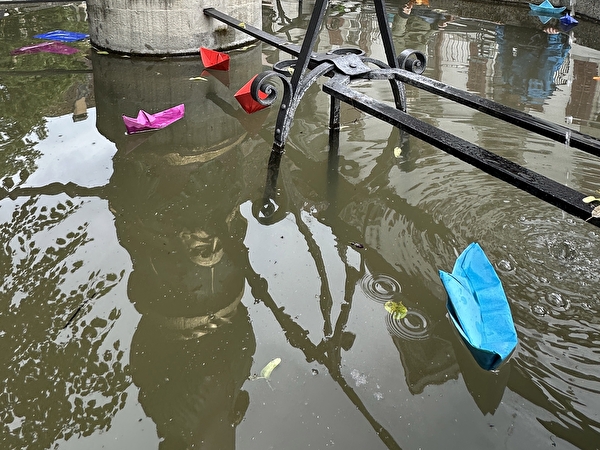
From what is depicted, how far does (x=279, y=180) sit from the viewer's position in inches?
126

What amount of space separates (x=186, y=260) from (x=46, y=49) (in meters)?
4.51

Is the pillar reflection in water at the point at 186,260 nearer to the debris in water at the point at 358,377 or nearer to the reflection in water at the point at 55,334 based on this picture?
the reflection in water at the point at 55,334

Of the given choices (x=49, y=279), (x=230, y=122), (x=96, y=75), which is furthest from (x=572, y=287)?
(x=96, y=75)

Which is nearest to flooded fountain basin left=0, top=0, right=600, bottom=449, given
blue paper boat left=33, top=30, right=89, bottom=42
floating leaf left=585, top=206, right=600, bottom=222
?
floating leaf left=585, top=206, right=600, bottom=222

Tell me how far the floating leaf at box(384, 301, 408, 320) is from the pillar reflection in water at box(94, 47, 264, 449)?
23.6 inches

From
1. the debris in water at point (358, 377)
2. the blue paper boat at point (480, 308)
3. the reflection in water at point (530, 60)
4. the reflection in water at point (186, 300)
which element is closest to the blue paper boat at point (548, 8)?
the reflection in water at point (530, 60)

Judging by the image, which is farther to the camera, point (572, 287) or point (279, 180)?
point (279, 180)

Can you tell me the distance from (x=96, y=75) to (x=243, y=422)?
171 inches

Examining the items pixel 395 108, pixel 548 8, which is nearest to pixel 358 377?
pixel 395 108

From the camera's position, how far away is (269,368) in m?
1.91

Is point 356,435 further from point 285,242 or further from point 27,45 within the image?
point 27,45

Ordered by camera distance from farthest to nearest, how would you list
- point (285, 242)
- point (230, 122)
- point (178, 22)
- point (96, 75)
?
point (178, 22) → point (96, 75) → point (230, 122) → point (285, 242)

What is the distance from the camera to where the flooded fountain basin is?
174cm

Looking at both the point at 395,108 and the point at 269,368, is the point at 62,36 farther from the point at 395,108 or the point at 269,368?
the point at 269,368
